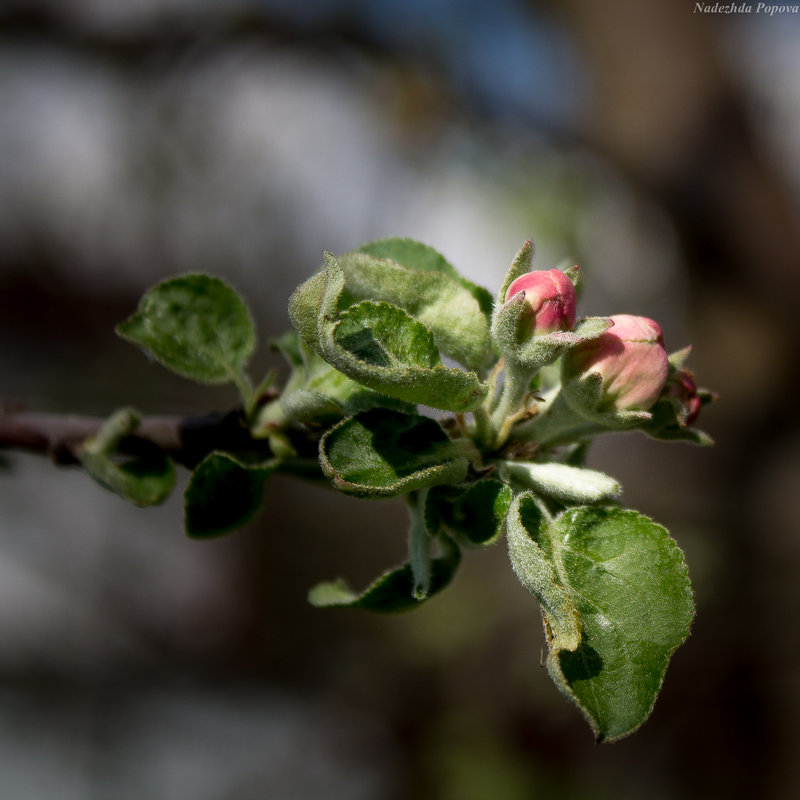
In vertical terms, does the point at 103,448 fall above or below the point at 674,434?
below

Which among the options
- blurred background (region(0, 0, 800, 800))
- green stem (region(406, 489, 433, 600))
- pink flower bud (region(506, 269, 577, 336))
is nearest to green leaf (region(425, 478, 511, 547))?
green stem (region(406, 489, 433, 600))

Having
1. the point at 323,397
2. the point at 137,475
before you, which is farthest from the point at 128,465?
the point at 323,397

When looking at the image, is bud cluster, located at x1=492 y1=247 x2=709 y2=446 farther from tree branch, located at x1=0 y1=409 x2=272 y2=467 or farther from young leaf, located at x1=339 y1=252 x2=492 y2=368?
tree branch, located at x1=0 y1=409 x2=272 y2=467

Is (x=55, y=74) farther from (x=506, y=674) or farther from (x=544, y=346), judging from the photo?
(x=544, y=346)

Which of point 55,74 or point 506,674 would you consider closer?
point 506,674

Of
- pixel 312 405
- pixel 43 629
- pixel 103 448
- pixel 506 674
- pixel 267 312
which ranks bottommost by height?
pixel 43 629

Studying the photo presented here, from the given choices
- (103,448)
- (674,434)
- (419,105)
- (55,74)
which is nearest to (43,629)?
(55,74)
